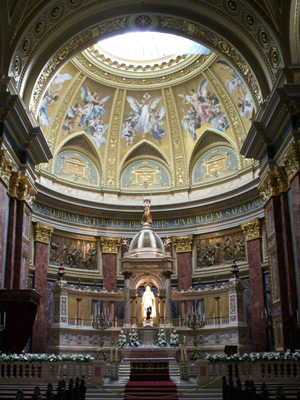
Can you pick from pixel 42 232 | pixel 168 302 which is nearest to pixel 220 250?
pixel 168 302

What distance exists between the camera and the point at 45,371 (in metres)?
14.4

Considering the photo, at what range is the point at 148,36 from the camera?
33312 mm

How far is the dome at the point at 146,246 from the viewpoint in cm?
2503

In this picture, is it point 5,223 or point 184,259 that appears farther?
point 184,259

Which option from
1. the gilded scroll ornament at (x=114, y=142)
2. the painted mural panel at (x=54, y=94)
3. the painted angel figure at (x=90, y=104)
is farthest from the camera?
the gilded scroll ornament at (x=114, y=142)

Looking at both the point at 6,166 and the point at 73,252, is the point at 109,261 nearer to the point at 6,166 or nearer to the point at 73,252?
the point at 73,252

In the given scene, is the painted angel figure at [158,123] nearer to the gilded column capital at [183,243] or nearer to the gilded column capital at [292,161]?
the gilded column capital at [183,243]

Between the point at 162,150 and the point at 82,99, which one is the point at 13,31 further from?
the point at 162,150

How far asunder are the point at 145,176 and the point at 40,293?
11.0 metres

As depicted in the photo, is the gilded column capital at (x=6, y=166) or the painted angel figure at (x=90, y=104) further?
the painted angel figure at (x=90, y=104)

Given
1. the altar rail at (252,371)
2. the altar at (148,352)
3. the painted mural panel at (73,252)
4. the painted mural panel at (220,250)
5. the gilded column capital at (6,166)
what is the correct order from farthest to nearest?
the painted mural panel at (73,252)
the painted mural panel at (220,250)
the altar at (148,352)
the gilded column capital at (6,166)
the altar rail at (252,371)

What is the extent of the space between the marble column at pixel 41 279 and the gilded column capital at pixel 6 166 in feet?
26.9

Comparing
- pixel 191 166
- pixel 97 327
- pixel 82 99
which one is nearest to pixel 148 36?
pixel 82 99

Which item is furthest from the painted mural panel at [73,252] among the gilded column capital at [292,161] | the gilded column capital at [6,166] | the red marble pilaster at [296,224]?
the gilded column capital at [292,161]
